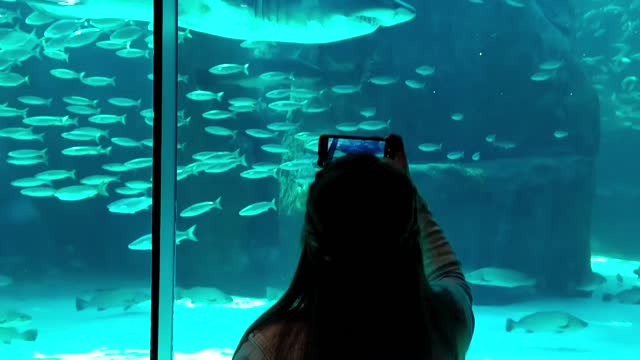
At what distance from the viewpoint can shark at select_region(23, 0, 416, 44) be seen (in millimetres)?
6254

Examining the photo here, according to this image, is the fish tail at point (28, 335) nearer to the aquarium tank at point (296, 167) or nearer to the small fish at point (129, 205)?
the aquarium tank at point (296, 167)

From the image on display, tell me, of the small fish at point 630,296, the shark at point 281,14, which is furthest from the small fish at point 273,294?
the small fish at point 630,296

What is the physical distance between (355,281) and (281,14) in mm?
6086

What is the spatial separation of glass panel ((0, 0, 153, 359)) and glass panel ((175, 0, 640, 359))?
2.49 ft

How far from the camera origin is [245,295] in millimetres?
7965

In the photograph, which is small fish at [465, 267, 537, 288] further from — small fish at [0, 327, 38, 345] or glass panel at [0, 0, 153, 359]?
small fish at [0, 327, 38, 345]

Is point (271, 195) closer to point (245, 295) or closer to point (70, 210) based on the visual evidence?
point (245, 295)

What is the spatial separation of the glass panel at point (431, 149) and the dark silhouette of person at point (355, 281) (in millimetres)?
4393

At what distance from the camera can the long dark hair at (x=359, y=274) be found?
643 mm

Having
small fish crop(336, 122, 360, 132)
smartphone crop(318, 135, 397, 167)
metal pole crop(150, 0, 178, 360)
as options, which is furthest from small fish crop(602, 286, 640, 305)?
smartphone crop(318, 135, 397, 167)

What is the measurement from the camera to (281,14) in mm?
6422

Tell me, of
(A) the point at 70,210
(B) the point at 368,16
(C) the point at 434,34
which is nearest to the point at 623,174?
(C) the point at 434,34

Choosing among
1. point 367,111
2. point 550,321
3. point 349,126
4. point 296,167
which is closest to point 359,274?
point 550,321

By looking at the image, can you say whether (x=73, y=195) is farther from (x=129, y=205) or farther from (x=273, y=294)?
(x=273, y=294)
